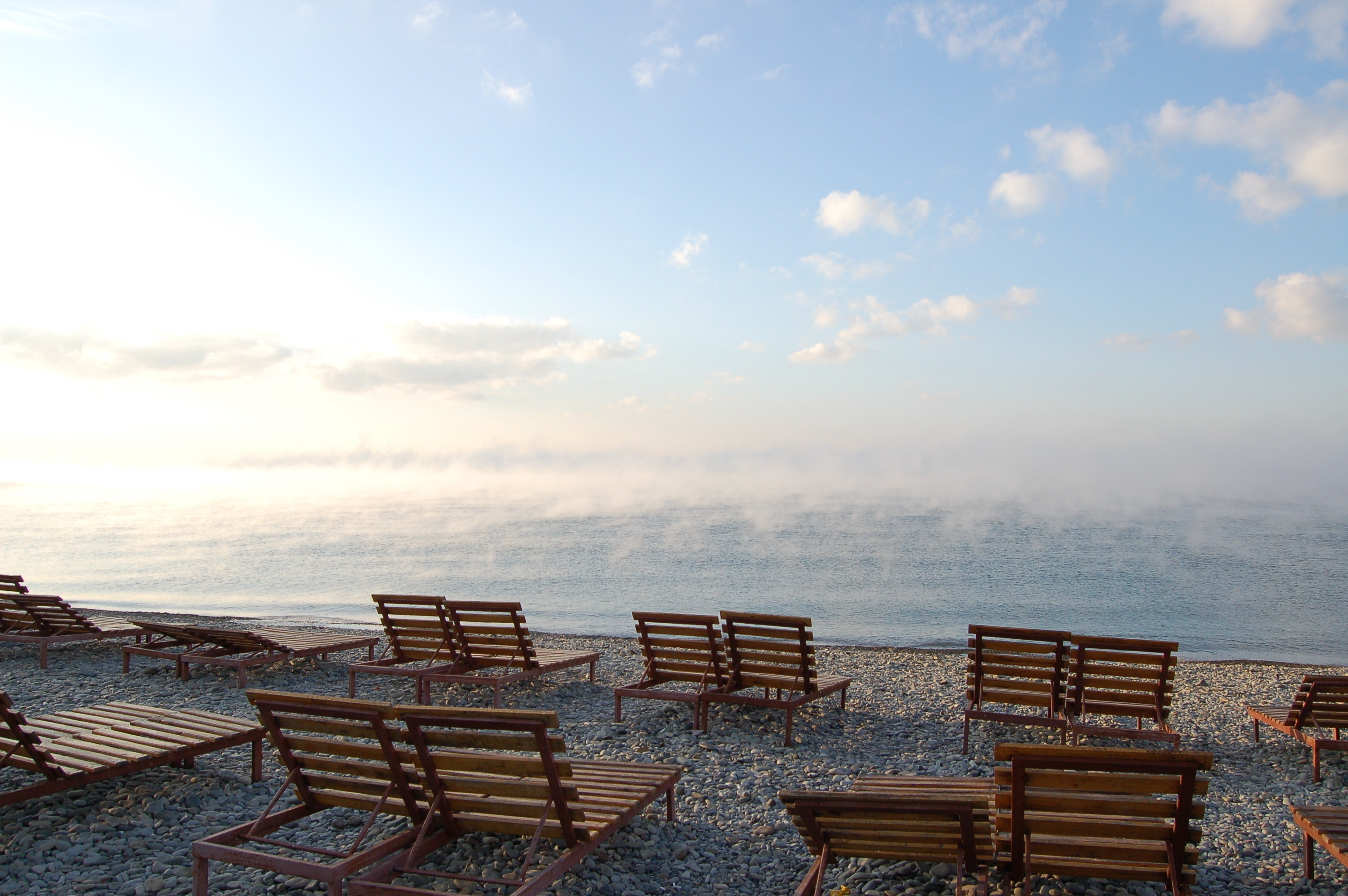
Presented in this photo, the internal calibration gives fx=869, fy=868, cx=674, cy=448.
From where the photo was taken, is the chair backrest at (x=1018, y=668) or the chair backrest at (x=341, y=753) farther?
the chair backrest at (x=1018, y=668)

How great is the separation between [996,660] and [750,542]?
128ft

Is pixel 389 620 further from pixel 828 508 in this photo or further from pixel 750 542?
pixel 828 508

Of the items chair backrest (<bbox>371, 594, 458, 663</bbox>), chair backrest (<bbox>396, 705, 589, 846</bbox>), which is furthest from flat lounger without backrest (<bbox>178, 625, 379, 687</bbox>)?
chair backrest (<bbox>396, 705, 589, 846</bbox>)

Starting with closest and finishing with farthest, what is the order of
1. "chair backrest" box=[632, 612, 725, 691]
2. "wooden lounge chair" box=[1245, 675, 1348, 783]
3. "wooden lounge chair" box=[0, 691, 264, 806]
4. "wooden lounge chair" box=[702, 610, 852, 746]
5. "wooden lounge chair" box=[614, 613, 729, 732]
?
"wooden lounge chair" box=[0, 691, 264, 806], "wooden lounge chair" box=[1245, 675, 1348, 783], "wooden lounge chair" box=[702, 610, 852, 746], "wooden lounge chair" box=[614, 613, 729, 732], "chair backrest" box=[632, 612, 725, 691]

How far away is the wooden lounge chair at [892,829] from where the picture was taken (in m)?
3.81

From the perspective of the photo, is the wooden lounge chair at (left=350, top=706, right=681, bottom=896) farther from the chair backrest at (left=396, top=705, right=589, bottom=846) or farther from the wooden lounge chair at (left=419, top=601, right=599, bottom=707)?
the wooden lounge chair at (left=419, top=601, right=599, bottom=707)

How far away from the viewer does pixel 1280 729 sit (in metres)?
7.53

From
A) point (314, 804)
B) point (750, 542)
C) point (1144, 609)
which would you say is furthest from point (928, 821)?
point (750, 542)

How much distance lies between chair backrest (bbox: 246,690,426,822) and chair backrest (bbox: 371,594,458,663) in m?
4.83

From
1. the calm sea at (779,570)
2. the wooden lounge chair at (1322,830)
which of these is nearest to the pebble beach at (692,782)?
the wooden lounge chair at (1322,830)

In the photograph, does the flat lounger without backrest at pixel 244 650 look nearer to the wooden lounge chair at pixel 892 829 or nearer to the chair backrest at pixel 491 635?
the chair backrest at pixel 491 635

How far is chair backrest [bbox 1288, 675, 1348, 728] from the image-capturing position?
23.4 ft

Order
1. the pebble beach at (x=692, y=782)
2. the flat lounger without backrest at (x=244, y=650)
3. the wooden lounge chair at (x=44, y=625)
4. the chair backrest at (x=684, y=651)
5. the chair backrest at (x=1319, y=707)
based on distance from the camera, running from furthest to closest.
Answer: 1. the wooden lounge chair at (x=44, y=625)
2. the flat lounger without backrest at (x=244, y=650)
3. the chair backrest at (x=684, y=651)
4. the chair backrest at (x=1319, y=707)
5. the pebble beach at (x=692, y=782)

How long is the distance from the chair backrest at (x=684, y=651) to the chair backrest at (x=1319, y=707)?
4.88 metres
